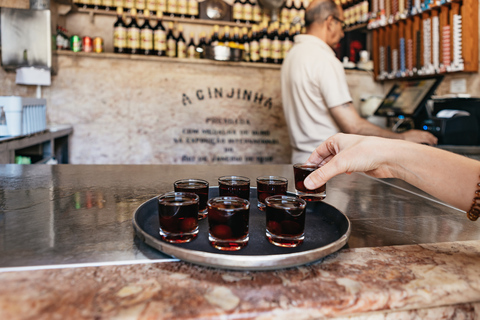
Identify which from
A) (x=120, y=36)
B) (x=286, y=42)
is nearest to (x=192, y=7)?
(x=120, y=36)

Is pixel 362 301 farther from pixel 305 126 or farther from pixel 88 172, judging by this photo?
pixel 305 126

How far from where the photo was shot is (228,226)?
24.0 inches

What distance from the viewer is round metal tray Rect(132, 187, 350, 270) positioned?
21.3 inches

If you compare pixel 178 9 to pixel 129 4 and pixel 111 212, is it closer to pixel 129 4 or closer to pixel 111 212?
pixel 129 4

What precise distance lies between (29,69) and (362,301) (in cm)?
339

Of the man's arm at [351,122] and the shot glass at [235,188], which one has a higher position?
the man's arm at [351,122]

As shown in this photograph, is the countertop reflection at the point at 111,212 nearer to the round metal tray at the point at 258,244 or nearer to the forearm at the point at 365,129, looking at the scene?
the round metal tray at the point at 258,244

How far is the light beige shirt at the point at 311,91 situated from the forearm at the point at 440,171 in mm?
1520

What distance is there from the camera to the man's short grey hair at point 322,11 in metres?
2.41

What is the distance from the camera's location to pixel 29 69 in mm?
3082

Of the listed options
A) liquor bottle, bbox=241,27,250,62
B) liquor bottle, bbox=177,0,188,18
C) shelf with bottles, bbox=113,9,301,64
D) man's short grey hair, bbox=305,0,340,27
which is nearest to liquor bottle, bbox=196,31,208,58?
shelf with bottles, bbox=113,9,301,64

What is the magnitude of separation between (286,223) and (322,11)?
7.05 ft

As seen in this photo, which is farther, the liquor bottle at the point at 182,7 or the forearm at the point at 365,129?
the liquor bottle at the point at 182,7

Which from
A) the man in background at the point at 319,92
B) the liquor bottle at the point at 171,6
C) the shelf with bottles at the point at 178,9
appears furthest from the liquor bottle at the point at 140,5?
the man in background at the point at 319,92
